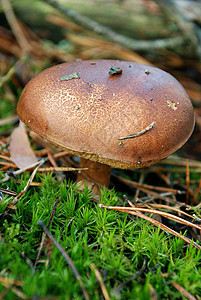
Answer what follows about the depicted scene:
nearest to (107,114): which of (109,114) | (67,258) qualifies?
(109,114)

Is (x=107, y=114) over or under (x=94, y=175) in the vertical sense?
over

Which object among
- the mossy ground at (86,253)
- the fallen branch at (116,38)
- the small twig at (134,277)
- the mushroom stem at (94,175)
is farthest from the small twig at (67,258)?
the fallen branch at (116,38)

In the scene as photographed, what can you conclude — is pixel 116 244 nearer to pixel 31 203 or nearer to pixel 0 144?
pixel 31 203

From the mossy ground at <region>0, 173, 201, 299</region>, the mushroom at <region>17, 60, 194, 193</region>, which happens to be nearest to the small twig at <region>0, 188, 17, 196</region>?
the mossy ground at <region>0, 173, 201, 299</region>

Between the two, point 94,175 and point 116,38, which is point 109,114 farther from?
point 116,38

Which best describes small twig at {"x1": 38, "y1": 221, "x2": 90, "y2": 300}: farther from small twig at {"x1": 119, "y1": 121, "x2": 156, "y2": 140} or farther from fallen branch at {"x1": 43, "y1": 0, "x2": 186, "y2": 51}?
fallen branch at {"x1": 43, "y1": 0, "x2": 186, "y2": 51}

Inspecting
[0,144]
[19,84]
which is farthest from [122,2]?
[0,144]
